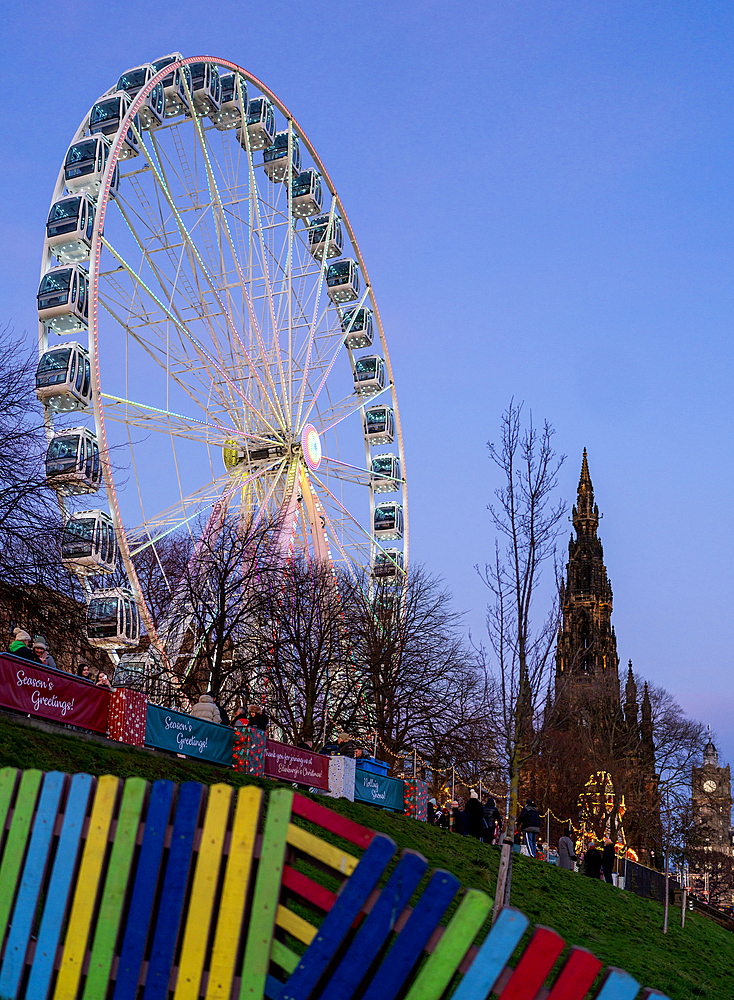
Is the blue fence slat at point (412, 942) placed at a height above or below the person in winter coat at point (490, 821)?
below

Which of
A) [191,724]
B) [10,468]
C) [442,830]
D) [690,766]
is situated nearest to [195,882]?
[191,724]

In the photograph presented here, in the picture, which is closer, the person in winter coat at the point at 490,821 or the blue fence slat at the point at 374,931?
the blue fence slat at the point at 374,931

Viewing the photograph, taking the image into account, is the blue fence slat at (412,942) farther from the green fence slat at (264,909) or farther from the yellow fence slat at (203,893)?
the yellow fence slat at (203,893)

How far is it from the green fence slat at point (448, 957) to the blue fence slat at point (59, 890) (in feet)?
6.67

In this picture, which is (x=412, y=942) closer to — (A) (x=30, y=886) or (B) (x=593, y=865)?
(A) (x=30, y=886)

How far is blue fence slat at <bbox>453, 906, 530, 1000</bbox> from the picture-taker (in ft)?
15.7

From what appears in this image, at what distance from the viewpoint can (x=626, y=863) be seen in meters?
33.0

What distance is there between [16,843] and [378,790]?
19067 mm

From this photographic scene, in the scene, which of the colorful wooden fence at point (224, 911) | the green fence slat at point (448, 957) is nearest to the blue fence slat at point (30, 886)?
the colorful wooden fence at point (224, 911)

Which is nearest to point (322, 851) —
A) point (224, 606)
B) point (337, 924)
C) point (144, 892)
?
point (337, 924)

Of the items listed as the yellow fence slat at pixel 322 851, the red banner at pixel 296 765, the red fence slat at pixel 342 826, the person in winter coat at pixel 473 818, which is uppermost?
the red banner at pixel 296 765

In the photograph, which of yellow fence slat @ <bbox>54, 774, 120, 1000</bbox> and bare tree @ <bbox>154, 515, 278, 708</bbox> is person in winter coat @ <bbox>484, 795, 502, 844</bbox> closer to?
bare tree @ <bbox>154, 515, 278, 708</bbox>

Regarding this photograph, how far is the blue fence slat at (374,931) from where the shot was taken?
4961 millimetres

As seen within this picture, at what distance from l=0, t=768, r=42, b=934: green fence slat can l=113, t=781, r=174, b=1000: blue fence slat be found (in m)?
0.85
